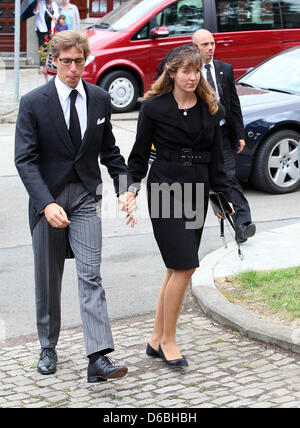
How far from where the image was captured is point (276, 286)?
252 inches

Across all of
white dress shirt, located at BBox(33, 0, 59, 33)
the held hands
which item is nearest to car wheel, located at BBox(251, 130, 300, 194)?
the held hands

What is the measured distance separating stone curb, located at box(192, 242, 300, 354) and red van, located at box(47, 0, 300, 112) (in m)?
8.26

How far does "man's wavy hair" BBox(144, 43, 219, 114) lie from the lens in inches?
197

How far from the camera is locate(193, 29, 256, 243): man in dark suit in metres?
7.30

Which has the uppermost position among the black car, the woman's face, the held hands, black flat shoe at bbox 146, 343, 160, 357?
the woman's face

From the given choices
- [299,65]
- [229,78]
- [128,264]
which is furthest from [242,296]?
[299,65]

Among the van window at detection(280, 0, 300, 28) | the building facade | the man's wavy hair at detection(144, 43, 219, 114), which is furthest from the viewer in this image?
the building facade

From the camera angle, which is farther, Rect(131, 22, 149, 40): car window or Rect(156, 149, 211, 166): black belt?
Rect(131, 22, 149, 40): car window

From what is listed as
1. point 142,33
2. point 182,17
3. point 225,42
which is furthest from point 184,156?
point 225,42

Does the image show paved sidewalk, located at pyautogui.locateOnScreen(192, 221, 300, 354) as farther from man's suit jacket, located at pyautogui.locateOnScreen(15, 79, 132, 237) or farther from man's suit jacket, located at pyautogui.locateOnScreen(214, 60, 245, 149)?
man's suit jacket, located at pyautogui.locateOnScreen(15, 79, 132, 237)

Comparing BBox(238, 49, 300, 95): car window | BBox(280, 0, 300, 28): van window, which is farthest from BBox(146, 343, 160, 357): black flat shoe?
BBox(280, 0, 300, 28): van window

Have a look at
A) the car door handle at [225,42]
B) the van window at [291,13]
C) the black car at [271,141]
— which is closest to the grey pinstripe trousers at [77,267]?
the black car at [271,141]

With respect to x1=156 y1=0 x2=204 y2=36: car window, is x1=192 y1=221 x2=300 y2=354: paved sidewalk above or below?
below

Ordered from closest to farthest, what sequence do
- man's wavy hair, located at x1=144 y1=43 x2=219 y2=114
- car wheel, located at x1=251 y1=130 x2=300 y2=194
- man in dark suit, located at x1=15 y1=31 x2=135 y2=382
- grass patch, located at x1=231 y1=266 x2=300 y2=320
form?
man in dark suit, located at x1=15 y1=31 x2=135 y2=382 < man's wavy hair, located at x1=144 y1=43 x2=219 y2=114 < grass patch, located at x1=231 y1=266 x2=300 y2=320 < car wheel, located at x1=251 y1=130 x2=300 y2=194
